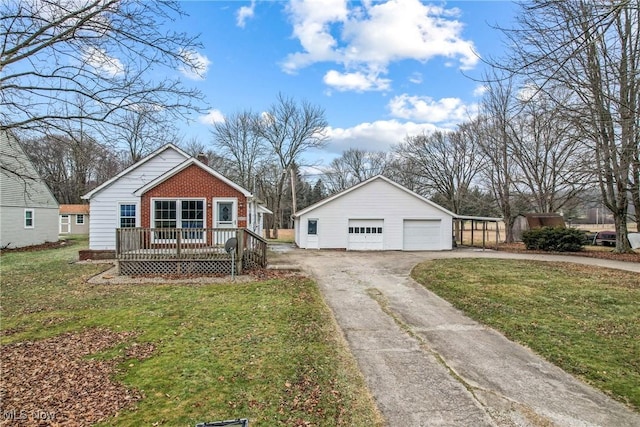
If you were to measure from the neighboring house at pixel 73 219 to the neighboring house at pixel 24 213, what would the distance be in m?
11.6

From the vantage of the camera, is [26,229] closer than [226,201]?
No

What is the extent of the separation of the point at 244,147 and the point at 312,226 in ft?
62.5

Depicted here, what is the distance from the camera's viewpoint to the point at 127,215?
1736 cm

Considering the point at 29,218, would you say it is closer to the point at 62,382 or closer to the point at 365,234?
the point at 365,234

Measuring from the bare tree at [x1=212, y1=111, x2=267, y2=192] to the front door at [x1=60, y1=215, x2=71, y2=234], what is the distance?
16739 millimetres

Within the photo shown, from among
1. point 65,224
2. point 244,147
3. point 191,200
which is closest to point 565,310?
point 191,200

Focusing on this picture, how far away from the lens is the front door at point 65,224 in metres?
36.8

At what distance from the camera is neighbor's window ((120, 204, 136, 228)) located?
56.7ft

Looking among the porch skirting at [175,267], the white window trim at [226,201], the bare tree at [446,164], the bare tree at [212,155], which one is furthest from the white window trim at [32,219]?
the bare tree at [446,164]

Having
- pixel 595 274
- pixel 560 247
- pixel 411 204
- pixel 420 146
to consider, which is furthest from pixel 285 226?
pixel 595 274

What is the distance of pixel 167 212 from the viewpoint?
1580 cm

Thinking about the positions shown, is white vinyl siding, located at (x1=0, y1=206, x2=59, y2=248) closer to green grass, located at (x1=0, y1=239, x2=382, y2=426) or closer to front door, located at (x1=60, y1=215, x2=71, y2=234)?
front door, located at (x1=60, y1=215, x2=71, y2=234)

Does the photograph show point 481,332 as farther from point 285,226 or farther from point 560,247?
point 285,226

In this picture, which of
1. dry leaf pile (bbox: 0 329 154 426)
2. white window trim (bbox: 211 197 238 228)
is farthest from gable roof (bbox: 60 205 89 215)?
dry leaf pile (bbox: 0 329 154 426)
